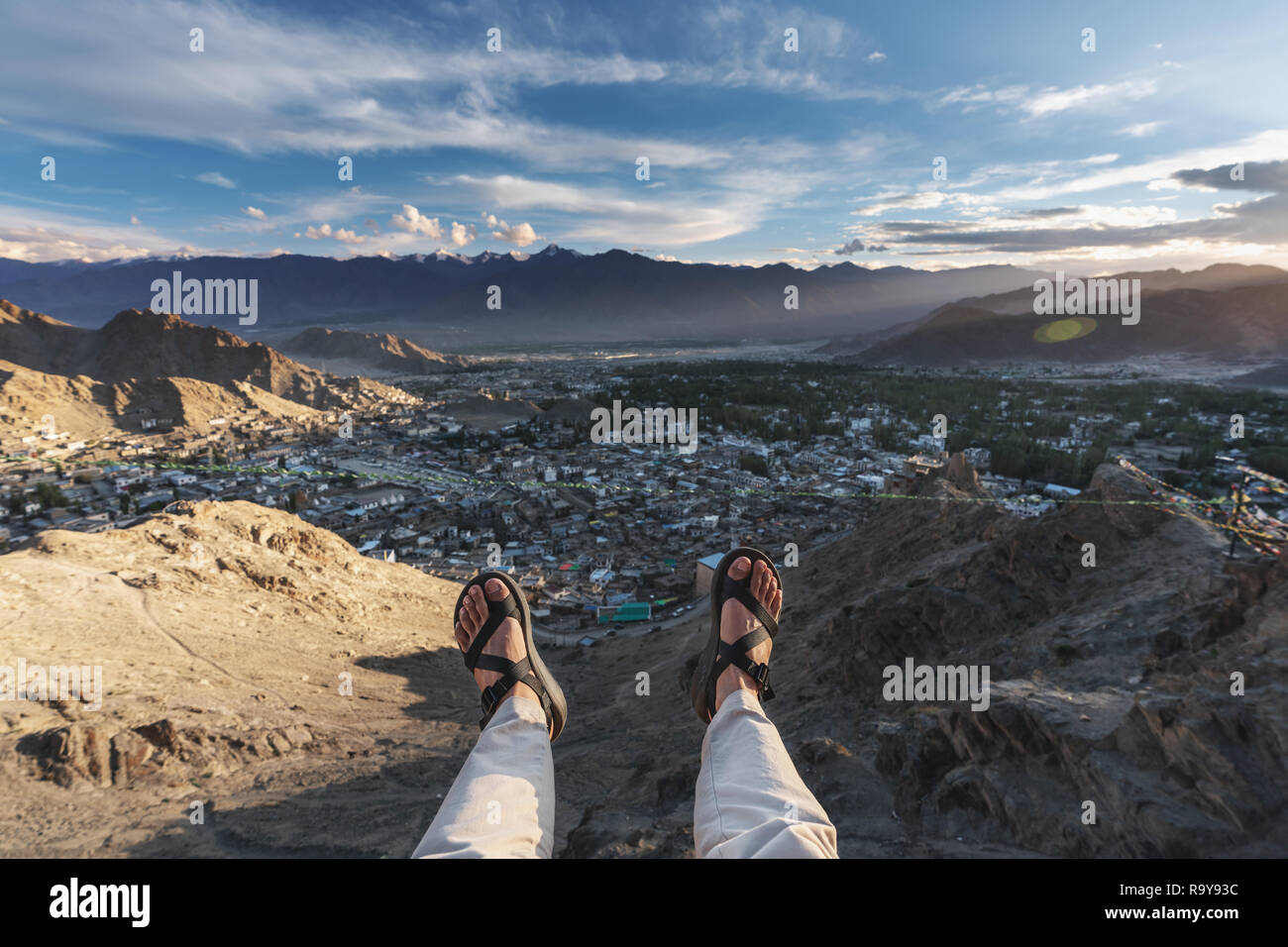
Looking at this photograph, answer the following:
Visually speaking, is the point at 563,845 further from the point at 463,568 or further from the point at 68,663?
the point at 463,568

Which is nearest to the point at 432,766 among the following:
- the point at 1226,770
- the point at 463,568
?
the point at 1226,770

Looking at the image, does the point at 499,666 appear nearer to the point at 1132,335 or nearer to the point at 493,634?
the point at 493,634

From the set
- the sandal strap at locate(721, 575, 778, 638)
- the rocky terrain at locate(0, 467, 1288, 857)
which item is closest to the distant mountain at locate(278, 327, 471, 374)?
the rocky terrain at locate(0, 467, 1288, 857)

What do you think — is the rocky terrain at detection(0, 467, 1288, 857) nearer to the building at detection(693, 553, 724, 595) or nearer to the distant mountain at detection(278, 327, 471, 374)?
the building at detection(693, 553, 724, 595)

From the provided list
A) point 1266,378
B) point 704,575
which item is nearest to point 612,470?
point 704,575

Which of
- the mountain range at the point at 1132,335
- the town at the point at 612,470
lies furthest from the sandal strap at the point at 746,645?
the mountain range at the point at 1132,335

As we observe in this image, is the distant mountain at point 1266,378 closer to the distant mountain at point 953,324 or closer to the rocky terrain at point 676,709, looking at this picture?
the distant mountain at point 953,324

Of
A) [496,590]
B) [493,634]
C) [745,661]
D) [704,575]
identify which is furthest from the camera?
[704,575]
